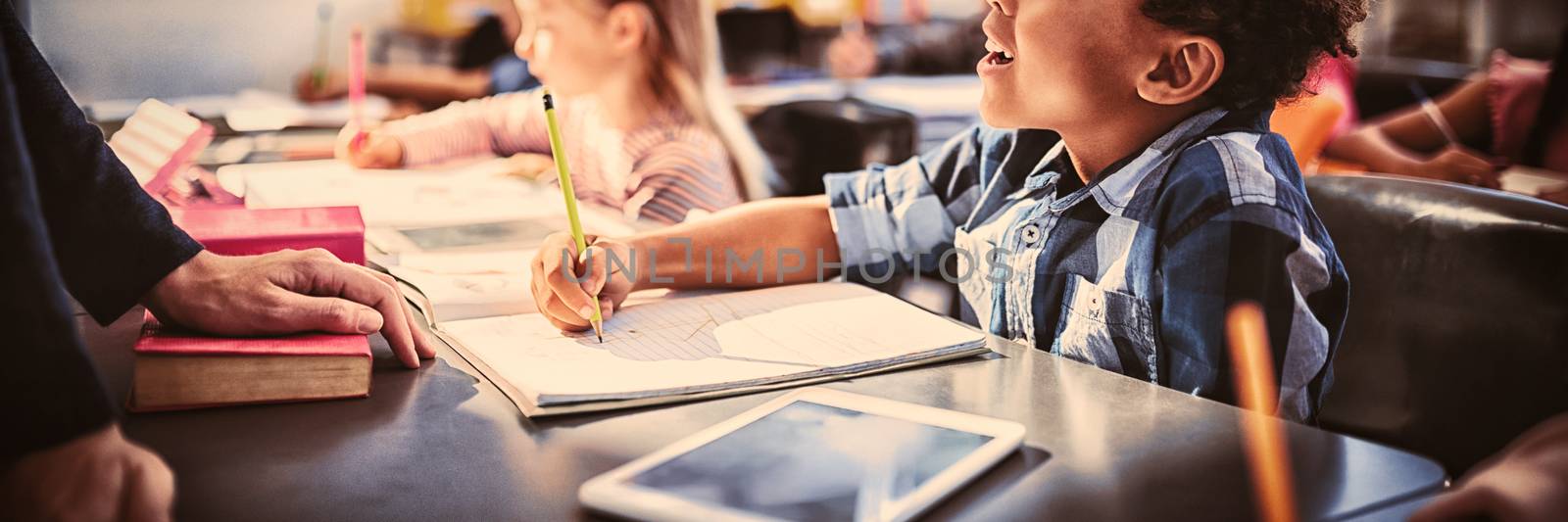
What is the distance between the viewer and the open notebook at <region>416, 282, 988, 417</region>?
2.44ft

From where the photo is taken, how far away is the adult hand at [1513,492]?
54cm

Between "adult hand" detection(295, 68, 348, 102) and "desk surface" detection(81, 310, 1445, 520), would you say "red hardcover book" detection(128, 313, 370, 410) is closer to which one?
"desk surface" detection(81, 310, 1445, 520)

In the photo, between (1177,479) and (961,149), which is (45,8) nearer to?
(961,149)

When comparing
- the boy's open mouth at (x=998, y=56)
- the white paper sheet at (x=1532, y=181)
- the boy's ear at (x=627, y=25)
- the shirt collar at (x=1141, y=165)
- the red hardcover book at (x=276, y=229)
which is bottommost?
the white paper sheet at (x=1532, y=181)

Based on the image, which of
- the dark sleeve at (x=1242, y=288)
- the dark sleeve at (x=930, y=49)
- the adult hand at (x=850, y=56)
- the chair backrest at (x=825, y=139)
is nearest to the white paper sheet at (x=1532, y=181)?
the chair backrest at (x=825, y=139)

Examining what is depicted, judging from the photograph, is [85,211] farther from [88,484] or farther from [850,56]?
[850,56]

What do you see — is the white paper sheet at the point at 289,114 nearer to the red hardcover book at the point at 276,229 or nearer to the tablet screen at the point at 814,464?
the red hardcover book at the point at 276,229

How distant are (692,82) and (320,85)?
1540 millimetres

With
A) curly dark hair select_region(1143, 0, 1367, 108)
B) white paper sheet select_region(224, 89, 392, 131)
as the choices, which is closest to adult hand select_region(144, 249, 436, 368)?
curly dark hair select_region(1143, 0, 1367, 108)

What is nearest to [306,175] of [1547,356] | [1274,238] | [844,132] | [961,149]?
[844,132]

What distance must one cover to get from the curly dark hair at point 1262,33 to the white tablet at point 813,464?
0.42m

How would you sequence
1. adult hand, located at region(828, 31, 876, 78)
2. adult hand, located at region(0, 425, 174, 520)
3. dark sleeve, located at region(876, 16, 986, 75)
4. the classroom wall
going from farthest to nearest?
dark sleeve, located at region(876, 16, 986, 75), adult hand, located at region(828, 31, 876, 78), the classroom wall, adult hand, located at region(0, 425, 174, 520)

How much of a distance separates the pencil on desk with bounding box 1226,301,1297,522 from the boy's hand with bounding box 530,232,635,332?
18.1 inches

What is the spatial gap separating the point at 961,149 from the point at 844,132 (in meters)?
0.76
